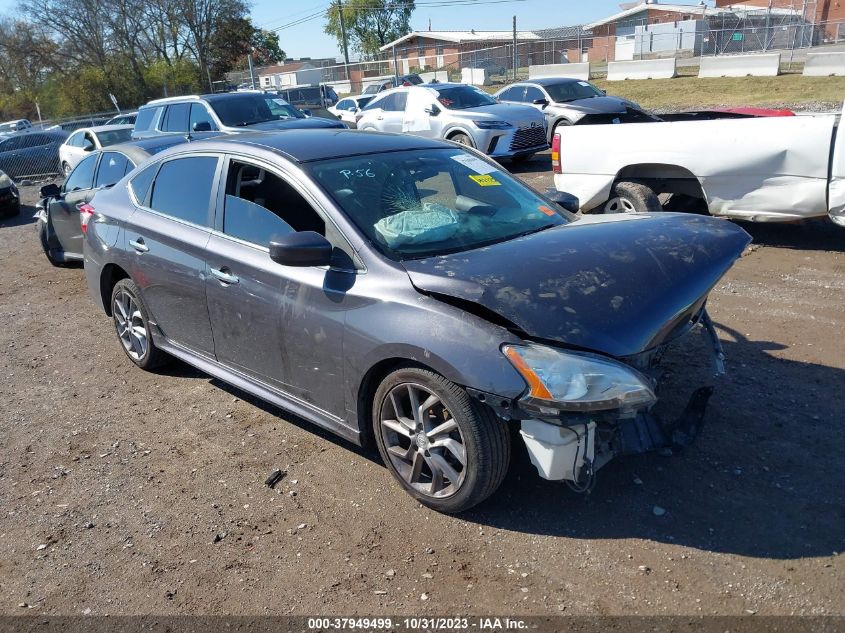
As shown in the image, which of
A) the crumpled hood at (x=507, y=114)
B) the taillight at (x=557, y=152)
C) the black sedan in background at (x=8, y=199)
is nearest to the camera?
the taillight at (x=557, y=152)

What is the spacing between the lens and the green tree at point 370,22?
89550 mm

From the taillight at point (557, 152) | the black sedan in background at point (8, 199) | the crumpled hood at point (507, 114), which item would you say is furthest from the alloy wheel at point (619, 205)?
the black sedan in background at point (8, 199)

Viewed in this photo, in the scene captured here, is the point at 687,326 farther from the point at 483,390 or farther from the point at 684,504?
the point at 483,390

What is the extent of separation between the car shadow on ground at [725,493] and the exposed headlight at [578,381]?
70 cm

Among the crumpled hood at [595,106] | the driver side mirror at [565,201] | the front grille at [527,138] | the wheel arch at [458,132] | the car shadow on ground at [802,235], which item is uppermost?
the driver side mirror at [565,201]

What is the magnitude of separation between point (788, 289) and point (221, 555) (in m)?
5.33

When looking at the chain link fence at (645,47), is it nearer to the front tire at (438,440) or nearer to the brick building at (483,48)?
the brick building at (483,48)

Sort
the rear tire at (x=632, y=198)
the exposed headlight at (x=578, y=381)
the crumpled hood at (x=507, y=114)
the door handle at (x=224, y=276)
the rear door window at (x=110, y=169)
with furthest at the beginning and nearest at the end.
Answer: the crumpled hood at (x=507, y=114)
the rear door window at (x=110, y=169)
the rear tire at (x=632, y=198)
the door handle at (x=224, y=276)
the exposed headlight at (x=578, y=381)

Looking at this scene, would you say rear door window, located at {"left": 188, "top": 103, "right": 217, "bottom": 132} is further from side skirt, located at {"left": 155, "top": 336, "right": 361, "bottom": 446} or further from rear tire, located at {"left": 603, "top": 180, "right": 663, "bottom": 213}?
side skirt, located at {"left": 155, "top": 336, "right": 361, "bottom": 446}

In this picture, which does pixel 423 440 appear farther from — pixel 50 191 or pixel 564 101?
pixel 564 101

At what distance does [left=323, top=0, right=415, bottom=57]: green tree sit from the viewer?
294 ft

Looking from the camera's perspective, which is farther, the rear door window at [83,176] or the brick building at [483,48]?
the brick building at [483,48]

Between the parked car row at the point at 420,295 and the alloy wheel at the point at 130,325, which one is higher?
the parked car row at the point at 420,295

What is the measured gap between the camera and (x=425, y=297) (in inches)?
132
